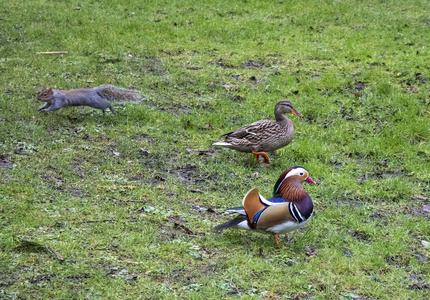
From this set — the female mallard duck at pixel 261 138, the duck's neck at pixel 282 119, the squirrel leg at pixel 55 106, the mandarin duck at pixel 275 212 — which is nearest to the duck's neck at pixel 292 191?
the mandarin duck at pixel 275 212

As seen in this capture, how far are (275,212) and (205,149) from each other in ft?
9.67

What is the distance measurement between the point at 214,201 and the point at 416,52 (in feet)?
24.0

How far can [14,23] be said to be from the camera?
513 inches

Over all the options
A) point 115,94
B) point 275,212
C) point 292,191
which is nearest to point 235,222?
point 275,212

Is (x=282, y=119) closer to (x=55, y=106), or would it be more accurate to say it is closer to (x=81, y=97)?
(x=81, y=97)

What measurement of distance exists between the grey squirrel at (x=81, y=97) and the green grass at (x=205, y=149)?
10.3 inches

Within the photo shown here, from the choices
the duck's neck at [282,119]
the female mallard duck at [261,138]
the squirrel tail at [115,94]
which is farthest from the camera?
the squirrel tail at [115,94]

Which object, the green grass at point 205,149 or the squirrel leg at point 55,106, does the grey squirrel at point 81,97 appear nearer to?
the squirrel leg at point 55,106

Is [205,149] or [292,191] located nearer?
[292,191]

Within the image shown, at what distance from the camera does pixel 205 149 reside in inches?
321

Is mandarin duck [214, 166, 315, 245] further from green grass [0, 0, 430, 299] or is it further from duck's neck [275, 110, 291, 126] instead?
duck's neck [275, 110, 291, 126]

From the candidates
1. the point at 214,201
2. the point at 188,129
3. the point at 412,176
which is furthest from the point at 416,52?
the point at 214,201

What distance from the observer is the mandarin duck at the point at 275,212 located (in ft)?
17.6

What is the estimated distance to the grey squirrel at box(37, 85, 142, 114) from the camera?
27.9ft
